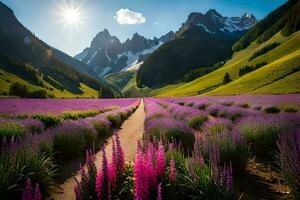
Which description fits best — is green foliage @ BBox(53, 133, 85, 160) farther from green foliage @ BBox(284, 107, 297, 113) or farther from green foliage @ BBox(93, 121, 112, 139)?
green foliage @ BBox(284, 107, 297, 113)

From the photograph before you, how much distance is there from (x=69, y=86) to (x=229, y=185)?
200342mm

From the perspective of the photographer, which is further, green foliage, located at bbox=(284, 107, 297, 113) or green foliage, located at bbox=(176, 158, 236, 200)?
green foliage, located at bbox=(284, 107, 297, 113)

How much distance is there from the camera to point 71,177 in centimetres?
902

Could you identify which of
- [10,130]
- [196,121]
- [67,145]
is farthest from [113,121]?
[10,130]

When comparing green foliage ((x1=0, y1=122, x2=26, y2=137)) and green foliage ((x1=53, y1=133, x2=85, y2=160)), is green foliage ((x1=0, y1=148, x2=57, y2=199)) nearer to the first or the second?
green foliage ((x1=53, y1=133, x2=85, y2=160))

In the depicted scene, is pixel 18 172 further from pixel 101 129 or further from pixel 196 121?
pixel 196 121

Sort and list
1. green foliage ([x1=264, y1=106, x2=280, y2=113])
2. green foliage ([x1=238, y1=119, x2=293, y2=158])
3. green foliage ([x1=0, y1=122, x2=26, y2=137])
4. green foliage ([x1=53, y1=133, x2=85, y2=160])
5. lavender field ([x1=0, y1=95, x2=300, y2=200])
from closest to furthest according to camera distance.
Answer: lavender field ([x1=0, y1=95, x2=300, y2=200]) → green foliage ([x1=238, y1=119, x2=293, y2=158]) → green foliage ([x1=0, y1=122, x2=26, y2=137]) → green foliage ([x1=53, y1=133, x2=85, y2=160]) → green foliage ([x1=264, y1=106, x2=280, y2=113])

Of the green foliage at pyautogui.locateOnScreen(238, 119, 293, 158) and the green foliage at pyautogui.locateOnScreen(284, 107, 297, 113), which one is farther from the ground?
the green foliage at pyautogui.locateOnScreen(284, 107, 297, 113)

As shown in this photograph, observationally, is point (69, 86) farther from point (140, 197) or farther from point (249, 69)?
point (140, 197)

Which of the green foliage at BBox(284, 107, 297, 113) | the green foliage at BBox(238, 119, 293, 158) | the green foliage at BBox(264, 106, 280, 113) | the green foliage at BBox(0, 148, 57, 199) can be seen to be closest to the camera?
the green foliage at BBox(0, 148, 57, 199)

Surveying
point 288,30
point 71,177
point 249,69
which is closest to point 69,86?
point 249,69

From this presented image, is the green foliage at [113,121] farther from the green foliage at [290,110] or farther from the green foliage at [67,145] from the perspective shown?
the green foliage at [290,110]

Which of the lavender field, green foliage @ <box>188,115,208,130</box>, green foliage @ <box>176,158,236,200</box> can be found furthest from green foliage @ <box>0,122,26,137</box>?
green foliage @ <box>188,115,208,130</box>

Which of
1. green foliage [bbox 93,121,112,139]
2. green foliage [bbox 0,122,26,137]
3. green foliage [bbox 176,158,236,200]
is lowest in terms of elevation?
green foliage [bbox 176,158,236,200]
